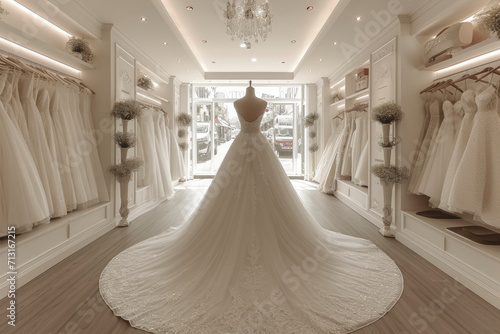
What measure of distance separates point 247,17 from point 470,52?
7.20ft

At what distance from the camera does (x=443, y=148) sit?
264 cm

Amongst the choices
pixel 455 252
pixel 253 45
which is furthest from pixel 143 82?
pixel 455 252

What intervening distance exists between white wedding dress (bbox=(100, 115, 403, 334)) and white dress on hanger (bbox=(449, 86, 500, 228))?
32.7 inches

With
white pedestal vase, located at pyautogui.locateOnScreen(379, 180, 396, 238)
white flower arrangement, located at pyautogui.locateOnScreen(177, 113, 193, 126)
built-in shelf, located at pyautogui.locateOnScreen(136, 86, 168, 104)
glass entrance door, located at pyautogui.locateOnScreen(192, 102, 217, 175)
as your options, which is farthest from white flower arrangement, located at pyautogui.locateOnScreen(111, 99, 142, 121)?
glass entrance door, located at pyautogui.locateOnScreen(192, 102, 217, 175)

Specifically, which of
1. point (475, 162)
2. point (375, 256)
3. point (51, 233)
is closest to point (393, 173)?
point (475, 162)

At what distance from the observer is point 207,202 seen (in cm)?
215

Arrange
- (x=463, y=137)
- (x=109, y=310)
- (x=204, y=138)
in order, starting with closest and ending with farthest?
(x=109, y=310)
(x=463, y=137)
(x=204, y=138)

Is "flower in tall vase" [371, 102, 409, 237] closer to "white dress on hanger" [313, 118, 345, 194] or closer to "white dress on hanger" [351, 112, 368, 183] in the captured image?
"white dress on hanger" [351, 112, 368, 183]

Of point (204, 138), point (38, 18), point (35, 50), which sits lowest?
point (204, 138)

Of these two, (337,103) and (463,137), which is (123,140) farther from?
(337,103)

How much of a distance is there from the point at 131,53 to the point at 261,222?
3818 millimetres

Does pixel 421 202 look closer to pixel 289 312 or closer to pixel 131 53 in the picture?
pixel 289 312

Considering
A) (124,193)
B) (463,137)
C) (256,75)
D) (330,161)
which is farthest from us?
(256,75)

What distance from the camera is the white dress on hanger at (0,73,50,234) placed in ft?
6.49
